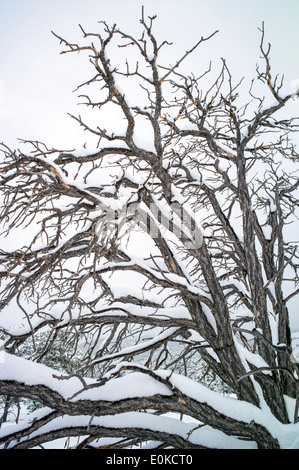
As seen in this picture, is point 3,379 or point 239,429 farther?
point 239,429

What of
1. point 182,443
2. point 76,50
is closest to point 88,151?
point 76,50

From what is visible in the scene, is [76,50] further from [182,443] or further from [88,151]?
[182,443]

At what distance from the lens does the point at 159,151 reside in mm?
2656

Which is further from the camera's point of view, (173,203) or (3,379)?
(173,203)

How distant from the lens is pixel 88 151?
284cm

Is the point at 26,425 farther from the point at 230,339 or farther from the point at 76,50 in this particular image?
the point at 76,50

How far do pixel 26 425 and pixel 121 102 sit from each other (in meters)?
2.78

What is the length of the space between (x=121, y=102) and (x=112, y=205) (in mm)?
901

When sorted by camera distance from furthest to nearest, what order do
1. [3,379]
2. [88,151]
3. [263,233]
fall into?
[263,233]
[88,151]
[3,379]
